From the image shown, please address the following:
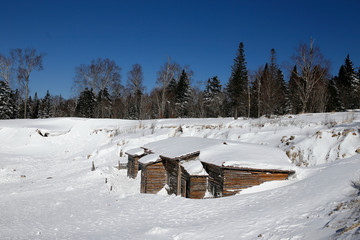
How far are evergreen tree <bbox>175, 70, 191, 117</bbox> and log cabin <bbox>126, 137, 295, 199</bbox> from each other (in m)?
34.7

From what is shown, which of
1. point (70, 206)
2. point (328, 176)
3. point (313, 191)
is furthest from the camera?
point (70, 206)

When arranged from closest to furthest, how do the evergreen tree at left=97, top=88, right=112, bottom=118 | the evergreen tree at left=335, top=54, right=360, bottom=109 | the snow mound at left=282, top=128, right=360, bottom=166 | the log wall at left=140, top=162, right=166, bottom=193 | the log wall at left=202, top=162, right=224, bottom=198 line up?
the log wall at left=202, top=162, right=224, bottom=198 < the snow mound at left=282, top=128, right=360, bottom=166 < the log wall at left=140, top=162, right=166, bottom=193 < the evergreen tree at left=335, top=54, right=360, bottom=109 < the evergreen tree at left=97, top=88, right=112, bottom=118

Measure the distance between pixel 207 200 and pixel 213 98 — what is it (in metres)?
44.8

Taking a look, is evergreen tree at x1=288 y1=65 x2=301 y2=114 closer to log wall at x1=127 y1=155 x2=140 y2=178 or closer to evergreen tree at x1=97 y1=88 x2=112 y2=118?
log wall at x1=127 y1=155 x2=140 y2=178

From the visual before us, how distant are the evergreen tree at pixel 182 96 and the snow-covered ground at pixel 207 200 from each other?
83.0 feet

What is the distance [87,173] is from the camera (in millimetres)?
20438

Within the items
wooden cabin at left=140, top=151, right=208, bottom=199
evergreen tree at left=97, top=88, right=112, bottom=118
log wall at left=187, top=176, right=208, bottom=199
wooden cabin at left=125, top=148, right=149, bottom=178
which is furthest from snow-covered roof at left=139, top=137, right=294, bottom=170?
evergreen tree at left=97, top=88, right=112, bottom=118

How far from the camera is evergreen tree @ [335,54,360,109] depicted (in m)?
45.2

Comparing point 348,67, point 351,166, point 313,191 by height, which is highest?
point 348,67

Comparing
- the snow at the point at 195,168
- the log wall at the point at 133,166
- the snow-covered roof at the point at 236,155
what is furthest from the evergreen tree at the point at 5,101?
the snow at the point at 195,168

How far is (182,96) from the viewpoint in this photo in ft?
171

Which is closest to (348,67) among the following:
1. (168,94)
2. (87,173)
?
(168,94)

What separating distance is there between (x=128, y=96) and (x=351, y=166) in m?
66.5

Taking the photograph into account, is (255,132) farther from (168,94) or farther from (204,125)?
(168,94)
